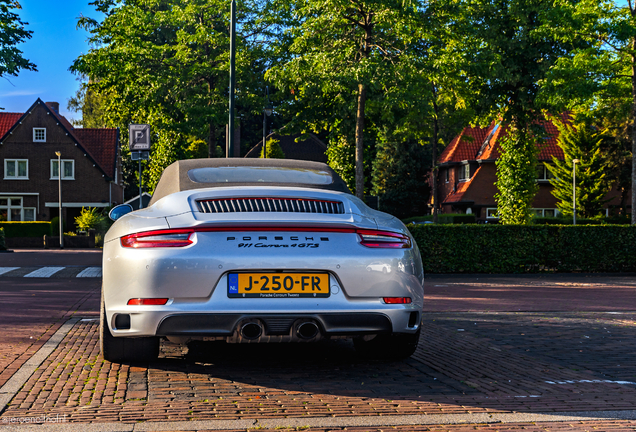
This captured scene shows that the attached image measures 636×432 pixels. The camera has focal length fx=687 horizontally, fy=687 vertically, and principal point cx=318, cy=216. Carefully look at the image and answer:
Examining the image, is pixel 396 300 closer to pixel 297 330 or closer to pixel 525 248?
pixel 297 330

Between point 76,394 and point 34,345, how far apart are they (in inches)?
85.8

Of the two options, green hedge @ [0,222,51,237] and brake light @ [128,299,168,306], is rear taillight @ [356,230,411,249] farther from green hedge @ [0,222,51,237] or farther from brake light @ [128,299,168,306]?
green hedge @ [0,222,51,237]

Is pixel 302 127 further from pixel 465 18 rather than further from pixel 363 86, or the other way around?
pixel 465 18

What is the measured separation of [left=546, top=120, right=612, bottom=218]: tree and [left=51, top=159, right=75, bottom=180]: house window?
3224 centimetres

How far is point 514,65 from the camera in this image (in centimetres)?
2498

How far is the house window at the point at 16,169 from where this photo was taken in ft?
156

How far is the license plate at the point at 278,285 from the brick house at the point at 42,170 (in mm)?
45365

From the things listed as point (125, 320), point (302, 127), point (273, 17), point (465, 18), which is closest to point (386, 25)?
point (465, 18)

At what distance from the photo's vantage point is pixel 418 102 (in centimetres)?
1970

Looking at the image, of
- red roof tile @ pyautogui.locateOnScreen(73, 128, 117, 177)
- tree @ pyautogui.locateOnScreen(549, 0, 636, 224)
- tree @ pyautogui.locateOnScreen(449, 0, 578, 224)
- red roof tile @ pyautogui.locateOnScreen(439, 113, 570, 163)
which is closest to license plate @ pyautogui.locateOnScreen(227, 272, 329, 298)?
tree @ pyautogui.locateOnScreen(449, 0, 578, 224)

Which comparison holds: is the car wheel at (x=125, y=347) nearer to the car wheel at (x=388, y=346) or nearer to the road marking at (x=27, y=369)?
the road marking at (x=27, y=369)

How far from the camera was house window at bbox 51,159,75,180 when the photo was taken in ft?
157

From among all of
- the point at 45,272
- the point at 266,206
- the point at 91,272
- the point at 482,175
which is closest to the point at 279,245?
the point at 266,206

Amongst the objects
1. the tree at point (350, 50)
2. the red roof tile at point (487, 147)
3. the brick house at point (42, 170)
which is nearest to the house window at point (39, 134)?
the brick house at point (42, 170)
